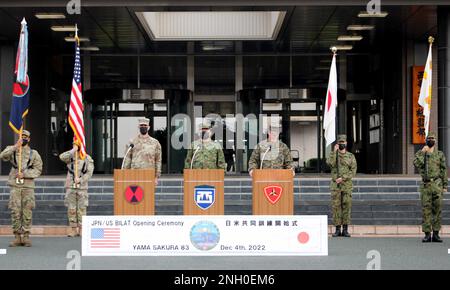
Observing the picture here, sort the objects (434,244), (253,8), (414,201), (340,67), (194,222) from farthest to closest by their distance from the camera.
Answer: (340,67) → (253,8) → (414,201) → (434,244) → (194,222)

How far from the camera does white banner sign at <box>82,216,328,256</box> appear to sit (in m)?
11.5

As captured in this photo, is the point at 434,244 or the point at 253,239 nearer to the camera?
the point at 253,239

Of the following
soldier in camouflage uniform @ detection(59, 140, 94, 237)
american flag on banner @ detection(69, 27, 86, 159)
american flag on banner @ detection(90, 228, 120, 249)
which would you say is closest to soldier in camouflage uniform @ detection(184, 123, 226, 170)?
american flag on banner @ detection(69, 27, 86, 159)

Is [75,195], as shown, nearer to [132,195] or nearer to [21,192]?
[21,192]

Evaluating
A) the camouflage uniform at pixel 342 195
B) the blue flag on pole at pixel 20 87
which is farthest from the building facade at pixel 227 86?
the blue flag on pole at pixel 20 87

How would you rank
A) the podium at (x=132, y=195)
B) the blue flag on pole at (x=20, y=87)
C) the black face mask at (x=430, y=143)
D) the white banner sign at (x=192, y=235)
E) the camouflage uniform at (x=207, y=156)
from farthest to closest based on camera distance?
the black face mask at (x=430, y=143) < the camouflage uniform at (x=207, y=156) < the blue flag on pole at (x=20, y=87) < the podium at (x=132, y=195) < the white banner sign at (x=192, y=235)

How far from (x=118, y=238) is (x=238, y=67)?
1714 centimetres

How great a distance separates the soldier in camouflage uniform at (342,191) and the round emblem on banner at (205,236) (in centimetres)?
496

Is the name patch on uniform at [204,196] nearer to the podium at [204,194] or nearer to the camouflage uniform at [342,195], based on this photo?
the podium at [204,194]

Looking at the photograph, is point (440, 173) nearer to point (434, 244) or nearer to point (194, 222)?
point (434, 244)

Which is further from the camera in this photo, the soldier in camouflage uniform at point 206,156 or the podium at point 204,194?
the soldier in camouflage uniform at point 206,156

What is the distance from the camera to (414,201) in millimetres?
18062

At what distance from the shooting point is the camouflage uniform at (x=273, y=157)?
48.3ft
